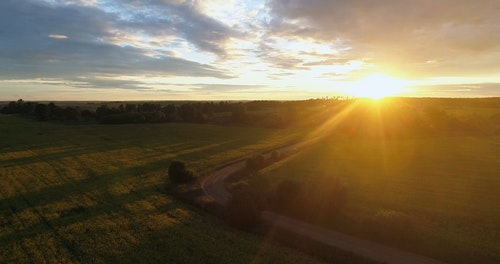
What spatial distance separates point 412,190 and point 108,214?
35656mm

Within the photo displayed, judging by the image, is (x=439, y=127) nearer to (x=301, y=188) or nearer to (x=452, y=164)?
(x=452, y=164)

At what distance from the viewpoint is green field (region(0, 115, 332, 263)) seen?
2708 cm

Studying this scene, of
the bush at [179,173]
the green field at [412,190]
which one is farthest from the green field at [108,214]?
the green field at [412,190]

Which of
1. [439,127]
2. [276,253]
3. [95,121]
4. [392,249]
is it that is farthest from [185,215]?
[95,121]

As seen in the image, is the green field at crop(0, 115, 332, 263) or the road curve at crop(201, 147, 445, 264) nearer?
the green field at crop(0, 115, 332, 263)

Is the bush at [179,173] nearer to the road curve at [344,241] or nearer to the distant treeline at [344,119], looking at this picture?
the road curve at [344,241]

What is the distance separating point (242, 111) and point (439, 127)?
6909 centimetres

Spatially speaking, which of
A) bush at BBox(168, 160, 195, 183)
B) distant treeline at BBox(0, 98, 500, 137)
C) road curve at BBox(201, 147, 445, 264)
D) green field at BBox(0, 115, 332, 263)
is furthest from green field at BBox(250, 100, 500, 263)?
distant treeline at BBox(0, 98, 500, 137)

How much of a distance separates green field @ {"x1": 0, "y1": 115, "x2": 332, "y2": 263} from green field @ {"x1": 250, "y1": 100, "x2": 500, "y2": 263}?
927 centimetres

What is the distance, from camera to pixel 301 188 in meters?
38.6

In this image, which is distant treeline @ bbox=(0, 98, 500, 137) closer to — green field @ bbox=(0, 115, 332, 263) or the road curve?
green field @ bbox=(0, 115, 332, 263)

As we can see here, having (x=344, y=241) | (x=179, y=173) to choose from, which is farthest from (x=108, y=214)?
(x=344, y=241)

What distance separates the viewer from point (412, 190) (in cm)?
4644

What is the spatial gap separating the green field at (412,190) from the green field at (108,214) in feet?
30.4
